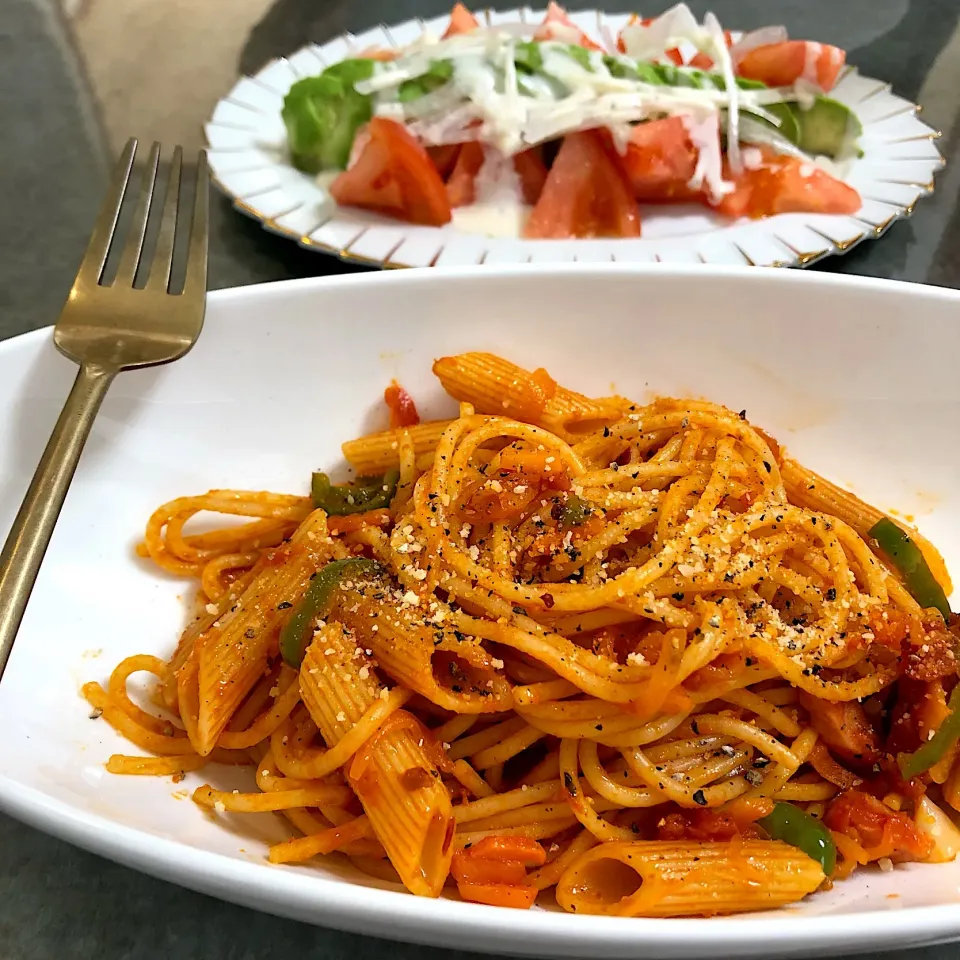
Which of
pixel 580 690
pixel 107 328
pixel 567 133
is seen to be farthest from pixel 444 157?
pixel 580 690

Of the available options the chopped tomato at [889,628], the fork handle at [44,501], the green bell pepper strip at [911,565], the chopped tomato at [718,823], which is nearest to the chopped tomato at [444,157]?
the fork handle at [44,501]

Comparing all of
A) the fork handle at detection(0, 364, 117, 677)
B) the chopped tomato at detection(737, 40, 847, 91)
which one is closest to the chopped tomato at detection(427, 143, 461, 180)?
the chopped tomato at detection(737, 40, 847, 91)

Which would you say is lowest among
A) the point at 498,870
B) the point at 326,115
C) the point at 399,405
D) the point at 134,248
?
the point at 498,870

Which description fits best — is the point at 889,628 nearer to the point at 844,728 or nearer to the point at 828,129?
the point at 844,728

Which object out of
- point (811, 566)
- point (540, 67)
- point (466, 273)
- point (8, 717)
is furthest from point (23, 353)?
point (540, 67)

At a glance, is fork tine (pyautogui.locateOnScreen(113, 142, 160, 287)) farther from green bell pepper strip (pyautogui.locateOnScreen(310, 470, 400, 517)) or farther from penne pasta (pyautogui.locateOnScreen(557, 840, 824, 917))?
penne pasta (pyautogui.locateOnScreen(557, 840, 824, 917))

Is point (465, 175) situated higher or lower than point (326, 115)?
lower
